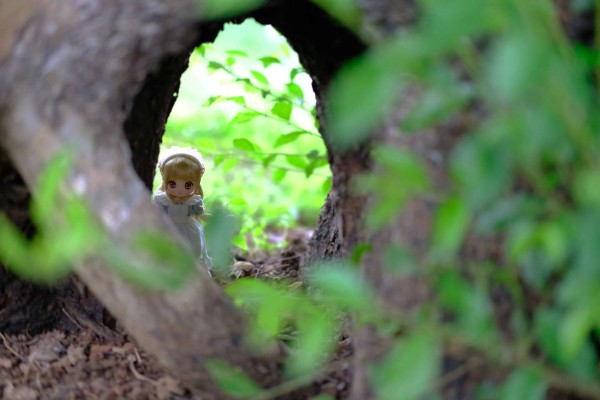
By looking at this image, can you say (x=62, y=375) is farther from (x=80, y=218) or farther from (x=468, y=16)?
(x=468, y=16)

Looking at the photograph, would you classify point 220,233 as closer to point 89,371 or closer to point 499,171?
point 499,171

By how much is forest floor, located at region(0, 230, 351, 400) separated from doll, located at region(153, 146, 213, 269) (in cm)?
69

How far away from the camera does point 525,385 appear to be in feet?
3.01

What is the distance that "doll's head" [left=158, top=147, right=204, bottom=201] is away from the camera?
252 cm

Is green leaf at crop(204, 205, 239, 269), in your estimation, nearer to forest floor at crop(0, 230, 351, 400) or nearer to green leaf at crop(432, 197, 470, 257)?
green leaf at crop(432, 197, 470, 257)

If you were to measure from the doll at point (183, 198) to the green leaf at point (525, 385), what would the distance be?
1.65 m

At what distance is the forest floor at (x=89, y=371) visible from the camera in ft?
4.99

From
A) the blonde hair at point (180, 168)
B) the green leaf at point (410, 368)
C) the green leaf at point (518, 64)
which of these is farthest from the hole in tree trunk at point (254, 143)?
the green leaf at point (518, 64)

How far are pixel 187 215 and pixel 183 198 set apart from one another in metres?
0.06

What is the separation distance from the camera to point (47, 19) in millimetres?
1174

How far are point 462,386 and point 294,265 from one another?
158cm

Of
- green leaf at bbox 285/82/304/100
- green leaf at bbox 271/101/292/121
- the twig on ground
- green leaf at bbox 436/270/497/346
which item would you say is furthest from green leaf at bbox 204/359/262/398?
green leaf at bbox 285/82/304/100

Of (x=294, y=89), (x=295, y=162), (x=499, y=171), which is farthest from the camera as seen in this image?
(x=295, y=162)

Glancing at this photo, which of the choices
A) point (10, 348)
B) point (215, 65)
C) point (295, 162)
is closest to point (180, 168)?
point (215, 65)
